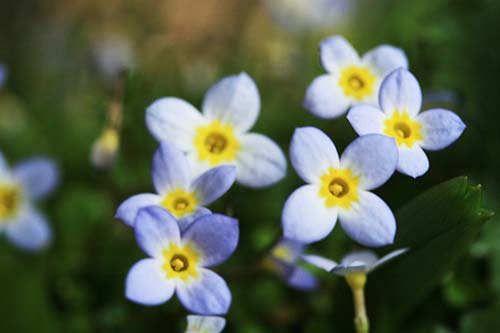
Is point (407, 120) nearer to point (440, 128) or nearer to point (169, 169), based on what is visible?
point (440, 128)

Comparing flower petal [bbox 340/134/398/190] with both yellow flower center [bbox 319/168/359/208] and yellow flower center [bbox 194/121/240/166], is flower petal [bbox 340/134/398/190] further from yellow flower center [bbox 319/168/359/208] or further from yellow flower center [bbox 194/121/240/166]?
yellow flower center [bbox 194/121/240/166]

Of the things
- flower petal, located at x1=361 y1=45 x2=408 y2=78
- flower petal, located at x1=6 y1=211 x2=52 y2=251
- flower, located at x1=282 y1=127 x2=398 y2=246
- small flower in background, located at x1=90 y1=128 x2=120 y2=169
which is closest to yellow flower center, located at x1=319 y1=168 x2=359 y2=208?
flower, located at x1=282 y1=127 x2=398 y2=246

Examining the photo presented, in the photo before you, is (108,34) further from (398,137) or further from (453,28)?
(398,137)

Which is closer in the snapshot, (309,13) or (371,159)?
(371,159)

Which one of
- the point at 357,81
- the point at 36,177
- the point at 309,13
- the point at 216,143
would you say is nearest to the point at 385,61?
the point at 357,81

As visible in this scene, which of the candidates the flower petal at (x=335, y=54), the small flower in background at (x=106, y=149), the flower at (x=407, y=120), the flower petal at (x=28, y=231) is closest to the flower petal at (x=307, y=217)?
the flower at (x=407, y=120)

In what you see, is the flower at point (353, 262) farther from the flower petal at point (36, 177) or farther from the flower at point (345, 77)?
the flower petal at point (36, 177)

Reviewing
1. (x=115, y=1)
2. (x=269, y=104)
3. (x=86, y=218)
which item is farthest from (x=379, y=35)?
(x=115, y=1)
